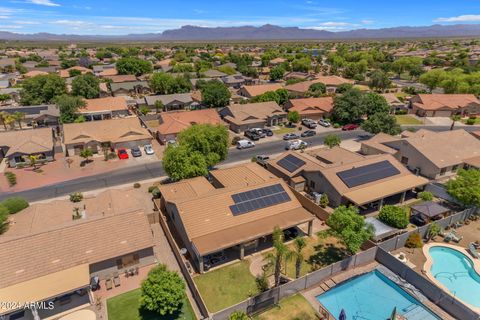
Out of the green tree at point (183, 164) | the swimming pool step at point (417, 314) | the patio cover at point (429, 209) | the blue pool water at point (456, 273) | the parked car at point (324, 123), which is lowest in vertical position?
the blue pool water at point (456, 273)

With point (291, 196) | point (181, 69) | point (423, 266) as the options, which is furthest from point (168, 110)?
point (423, 266)

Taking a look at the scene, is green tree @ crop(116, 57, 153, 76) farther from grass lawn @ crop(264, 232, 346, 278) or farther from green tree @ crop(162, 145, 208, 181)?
grass lawn @ crop(264, 232, 346, 278)

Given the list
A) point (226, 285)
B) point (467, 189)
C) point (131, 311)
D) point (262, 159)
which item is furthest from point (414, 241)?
point (131, 311)

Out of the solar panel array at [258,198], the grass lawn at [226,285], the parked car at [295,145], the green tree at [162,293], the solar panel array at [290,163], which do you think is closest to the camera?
the green tree at [162,293]

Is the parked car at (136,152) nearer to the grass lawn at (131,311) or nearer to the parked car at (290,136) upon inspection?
the parked car at (290,136)

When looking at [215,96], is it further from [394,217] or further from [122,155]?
[394,217]

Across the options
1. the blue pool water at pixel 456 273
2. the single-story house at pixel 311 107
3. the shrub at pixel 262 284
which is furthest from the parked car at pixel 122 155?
the blue pool water at pixel 456 273

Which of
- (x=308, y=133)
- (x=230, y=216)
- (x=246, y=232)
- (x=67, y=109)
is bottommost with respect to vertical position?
(x=308, y=133)
